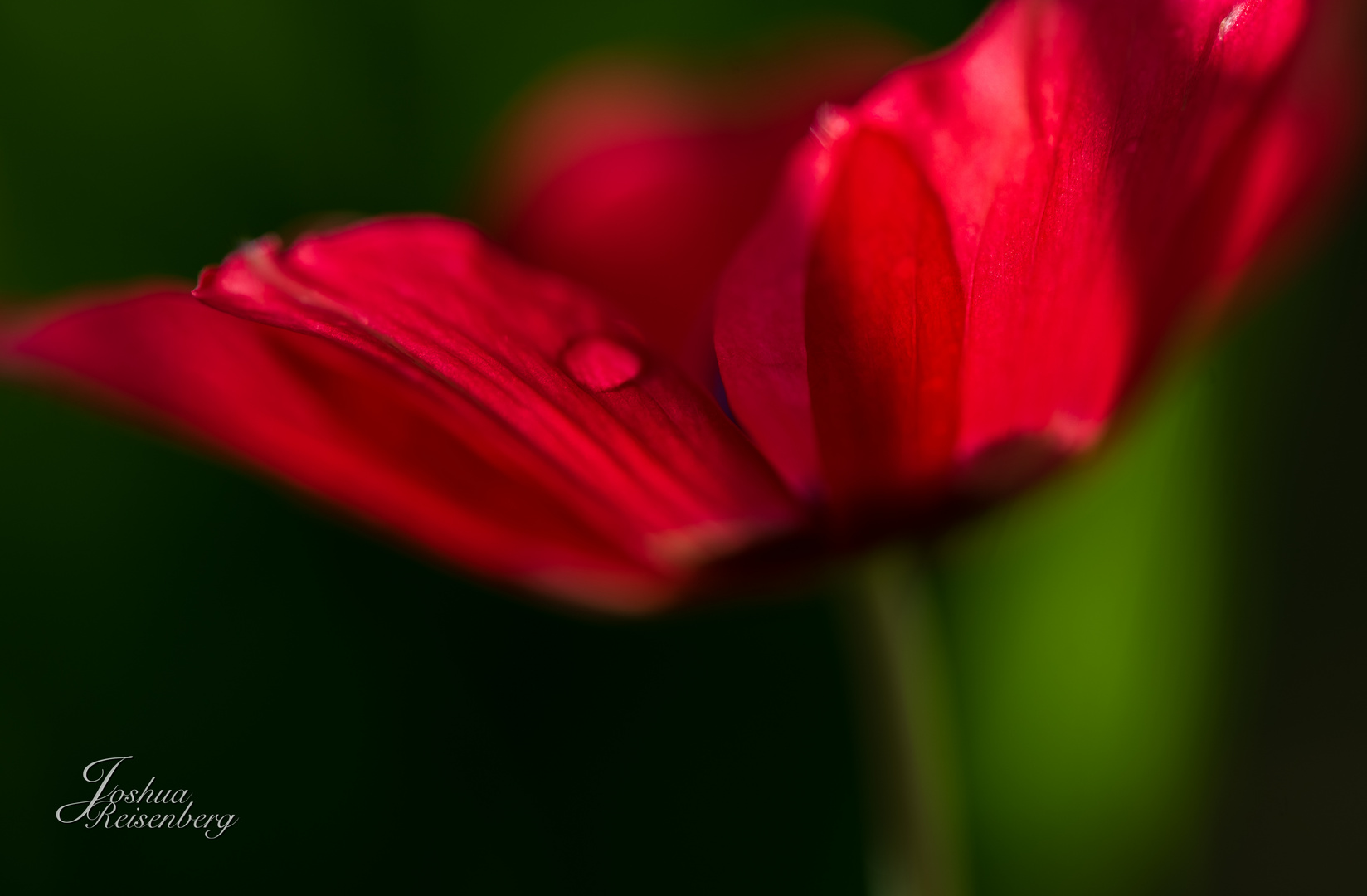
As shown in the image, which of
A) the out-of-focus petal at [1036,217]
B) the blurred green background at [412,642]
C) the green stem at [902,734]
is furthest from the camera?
the blurred green background at [412,642]

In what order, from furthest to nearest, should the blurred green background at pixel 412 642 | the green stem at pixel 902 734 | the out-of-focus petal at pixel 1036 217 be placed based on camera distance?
the blurred green background at pixel 412 642 < the green stem at pixel 902 734 < the out-of-focus petal at pixel 1036 217

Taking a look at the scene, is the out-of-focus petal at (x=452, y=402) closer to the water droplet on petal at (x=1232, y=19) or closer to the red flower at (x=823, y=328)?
the red flower at (x=823, y=328)

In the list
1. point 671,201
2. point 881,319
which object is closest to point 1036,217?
point 881,319

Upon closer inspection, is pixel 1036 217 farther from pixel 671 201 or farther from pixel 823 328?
pixel 671 201

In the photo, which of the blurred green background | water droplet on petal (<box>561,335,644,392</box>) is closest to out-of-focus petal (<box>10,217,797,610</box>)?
water droplet on petal (<box>561,335,644,392</box>)

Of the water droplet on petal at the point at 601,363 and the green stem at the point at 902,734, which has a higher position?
the water droplet on petal at the point at 601,363

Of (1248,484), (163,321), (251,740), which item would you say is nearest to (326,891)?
(251,740)

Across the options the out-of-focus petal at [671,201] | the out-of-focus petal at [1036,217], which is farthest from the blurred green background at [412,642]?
the out-of-focus petal at [1036,217]
